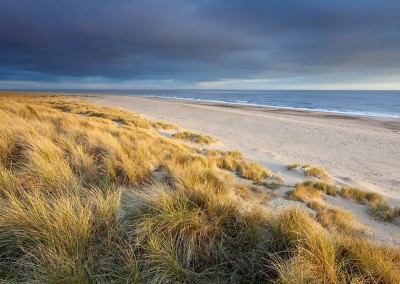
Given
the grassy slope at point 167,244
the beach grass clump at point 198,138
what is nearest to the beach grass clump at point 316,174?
the beach grass clump at point 198,138

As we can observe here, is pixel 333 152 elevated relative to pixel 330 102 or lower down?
lower down

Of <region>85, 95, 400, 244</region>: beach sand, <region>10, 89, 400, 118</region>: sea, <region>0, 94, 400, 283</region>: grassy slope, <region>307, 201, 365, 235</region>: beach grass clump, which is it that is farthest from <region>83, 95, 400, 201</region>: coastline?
<region>10, 89, 400, 118</region>: sea

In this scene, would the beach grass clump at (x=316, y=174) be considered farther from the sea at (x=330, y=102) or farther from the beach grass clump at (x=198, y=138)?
the sea at (x=330, y=102)

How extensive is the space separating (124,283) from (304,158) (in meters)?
11.6

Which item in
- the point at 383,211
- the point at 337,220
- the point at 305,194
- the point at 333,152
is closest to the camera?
the point at 337,220

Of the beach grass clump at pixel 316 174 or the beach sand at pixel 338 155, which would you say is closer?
the beach sand at pixel 338 155

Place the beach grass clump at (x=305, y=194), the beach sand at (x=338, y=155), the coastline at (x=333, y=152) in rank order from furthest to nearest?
the coastline at (x=333, y=152), the beach sand at (x=338, y=155), the beach grass clump at (x=305, y=194)

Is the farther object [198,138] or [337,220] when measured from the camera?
[198,138]

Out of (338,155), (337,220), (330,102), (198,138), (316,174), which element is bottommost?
(338,155)

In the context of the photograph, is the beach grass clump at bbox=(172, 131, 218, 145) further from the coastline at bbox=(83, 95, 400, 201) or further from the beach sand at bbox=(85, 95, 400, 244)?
the coastline at bbox=(83, 95, 400, 201)

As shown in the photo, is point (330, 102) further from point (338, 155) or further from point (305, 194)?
point (305, 194)

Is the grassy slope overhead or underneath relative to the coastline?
overhead

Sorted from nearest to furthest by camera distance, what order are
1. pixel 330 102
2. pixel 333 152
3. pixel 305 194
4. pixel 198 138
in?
pixel 305 194, pixel 333 152, pixel 198 138, pixel 330 102

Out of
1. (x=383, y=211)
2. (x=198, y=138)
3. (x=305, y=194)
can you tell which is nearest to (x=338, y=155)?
(x=383, y=211)
